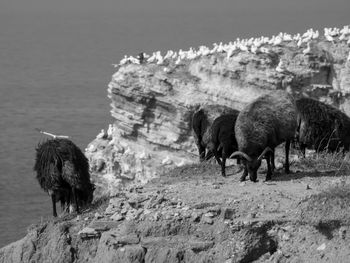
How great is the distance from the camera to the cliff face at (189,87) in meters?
41.0

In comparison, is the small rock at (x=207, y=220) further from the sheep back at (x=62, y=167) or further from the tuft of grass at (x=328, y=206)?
the sheep back at (x=62, y=167)

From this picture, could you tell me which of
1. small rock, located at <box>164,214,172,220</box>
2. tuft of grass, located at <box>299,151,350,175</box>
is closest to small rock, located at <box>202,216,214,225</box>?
small rock, located at <box>164,214,172,220</box>

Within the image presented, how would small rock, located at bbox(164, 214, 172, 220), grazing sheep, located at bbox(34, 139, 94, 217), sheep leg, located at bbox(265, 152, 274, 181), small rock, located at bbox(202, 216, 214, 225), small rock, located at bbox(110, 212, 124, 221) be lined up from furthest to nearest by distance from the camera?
grazing sheep, located at bbox(34, 139, 94, 217) → sheep leg, located at bbox(265, 152, 274, 181) → small rock, located at bbox(110, 212, 124, 221) → small rock, located at bbox(164, 214, 172, 220) → small rock, located at bbox(202, 216, 214, 225)

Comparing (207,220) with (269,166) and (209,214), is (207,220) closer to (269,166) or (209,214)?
(209,214)

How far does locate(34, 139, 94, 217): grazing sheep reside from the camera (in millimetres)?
16047

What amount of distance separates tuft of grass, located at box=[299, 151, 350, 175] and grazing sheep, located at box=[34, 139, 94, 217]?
372 cm

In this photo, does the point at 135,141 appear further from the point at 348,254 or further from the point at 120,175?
the point at 348,254

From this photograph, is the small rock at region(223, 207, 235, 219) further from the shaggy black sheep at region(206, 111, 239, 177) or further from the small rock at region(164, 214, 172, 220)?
the shaggy black sheep at region(206, 111, 239, 177)

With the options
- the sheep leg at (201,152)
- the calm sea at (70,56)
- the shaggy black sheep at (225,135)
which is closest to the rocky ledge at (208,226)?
the shaggy black sheep at (225,135)

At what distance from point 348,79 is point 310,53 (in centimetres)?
218

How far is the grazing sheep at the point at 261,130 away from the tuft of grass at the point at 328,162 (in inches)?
42.5

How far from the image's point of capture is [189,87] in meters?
42.0

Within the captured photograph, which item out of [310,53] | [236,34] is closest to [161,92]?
[310,53]

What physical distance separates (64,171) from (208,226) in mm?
3557
